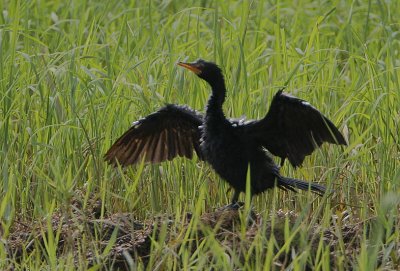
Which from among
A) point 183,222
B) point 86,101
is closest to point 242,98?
point 86,101

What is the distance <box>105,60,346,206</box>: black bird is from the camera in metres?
5.62

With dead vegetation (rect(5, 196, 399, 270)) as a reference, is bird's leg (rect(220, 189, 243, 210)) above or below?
above

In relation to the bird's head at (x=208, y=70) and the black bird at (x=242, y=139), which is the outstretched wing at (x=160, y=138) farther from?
the bird's head at (x=208, y=70)

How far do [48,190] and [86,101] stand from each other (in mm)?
724

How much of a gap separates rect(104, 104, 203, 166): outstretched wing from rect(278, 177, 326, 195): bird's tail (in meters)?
0.59

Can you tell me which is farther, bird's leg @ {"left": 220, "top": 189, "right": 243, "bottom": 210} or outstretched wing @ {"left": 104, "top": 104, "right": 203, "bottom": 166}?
outstretched wing @ {"left": 104, "top": 104, "right": 203, "bottom": 166}

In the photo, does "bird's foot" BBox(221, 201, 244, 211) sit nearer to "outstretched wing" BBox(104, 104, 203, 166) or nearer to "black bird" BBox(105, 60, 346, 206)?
"black bird" BBox(105, 60, 346, 206)

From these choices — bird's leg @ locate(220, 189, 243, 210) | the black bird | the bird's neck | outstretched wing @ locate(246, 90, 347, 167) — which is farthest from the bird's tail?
the bird's neck

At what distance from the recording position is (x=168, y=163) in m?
6.24

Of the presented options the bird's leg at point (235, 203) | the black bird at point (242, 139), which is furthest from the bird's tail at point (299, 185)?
the bird's leg at point (235, 203)

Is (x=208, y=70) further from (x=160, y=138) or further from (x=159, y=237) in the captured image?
(x=159, y=237)

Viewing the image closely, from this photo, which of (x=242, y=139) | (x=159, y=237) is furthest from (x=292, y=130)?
(x=159, y=237)

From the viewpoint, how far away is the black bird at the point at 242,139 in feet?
18.5

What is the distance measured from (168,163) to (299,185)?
0.90m
